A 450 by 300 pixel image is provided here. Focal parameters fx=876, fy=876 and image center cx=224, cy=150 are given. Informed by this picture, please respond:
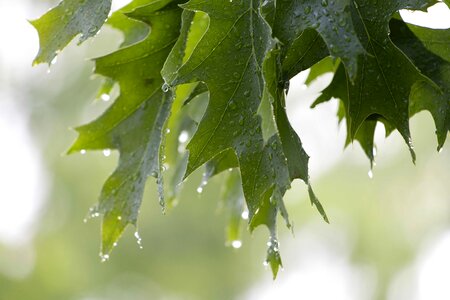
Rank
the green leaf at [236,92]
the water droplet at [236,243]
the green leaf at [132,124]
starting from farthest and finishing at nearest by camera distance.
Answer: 1. the water droplet at [236,243]
2. the green leaf at [132,124]
3. the green leaf at [236,92]

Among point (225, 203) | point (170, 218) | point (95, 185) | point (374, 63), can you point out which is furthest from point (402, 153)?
point (374, 63)

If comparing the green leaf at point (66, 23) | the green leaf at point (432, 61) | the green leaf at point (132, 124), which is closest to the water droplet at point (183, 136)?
the green leaf at point (132, 124)

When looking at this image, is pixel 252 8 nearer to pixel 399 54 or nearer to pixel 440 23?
pixel 399 54

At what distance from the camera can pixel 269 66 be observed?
1.52 metres

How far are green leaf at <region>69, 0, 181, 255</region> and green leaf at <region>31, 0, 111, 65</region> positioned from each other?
0.19 meters

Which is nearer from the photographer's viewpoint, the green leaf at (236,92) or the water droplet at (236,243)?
the green leaf at (236,92)

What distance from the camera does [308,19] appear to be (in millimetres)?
1536

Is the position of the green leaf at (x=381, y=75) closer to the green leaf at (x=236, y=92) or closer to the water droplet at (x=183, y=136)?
the green leaf at (x=236, y=92)

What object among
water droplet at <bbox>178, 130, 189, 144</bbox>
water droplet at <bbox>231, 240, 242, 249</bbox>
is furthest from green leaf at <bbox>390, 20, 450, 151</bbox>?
water droplet at <bbox>231, 240, 242, 249</bbox>

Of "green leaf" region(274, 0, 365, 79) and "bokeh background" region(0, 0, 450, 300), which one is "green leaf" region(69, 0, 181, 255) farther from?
"bokeh background" region(0, 0, 450, 300)

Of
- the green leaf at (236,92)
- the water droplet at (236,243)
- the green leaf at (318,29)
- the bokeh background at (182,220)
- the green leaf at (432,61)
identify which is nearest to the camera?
the green leaf at (318,29)

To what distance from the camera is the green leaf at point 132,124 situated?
6.27 ft

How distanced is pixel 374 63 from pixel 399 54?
5cm

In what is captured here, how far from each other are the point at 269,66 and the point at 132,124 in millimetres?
574
